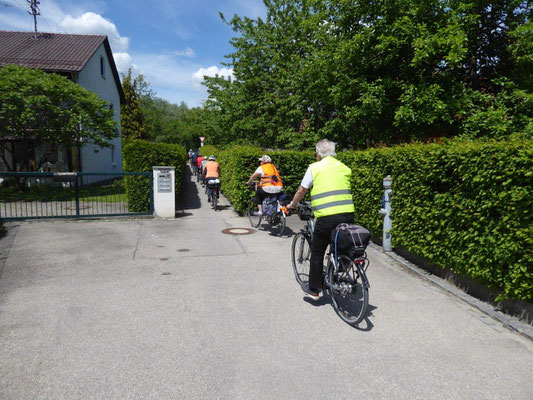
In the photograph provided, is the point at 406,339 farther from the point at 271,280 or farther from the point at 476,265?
the point at 271,280

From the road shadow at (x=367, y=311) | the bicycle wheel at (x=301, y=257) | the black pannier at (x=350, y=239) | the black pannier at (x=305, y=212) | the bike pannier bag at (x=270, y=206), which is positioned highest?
the black pannier at (x=305, y=212)

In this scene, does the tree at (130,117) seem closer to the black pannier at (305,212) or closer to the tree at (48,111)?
the tree at (48,111)

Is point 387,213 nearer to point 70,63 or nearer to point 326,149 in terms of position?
point 326,149

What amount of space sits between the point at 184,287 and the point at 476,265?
3693 millimetres

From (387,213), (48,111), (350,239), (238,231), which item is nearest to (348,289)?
(350,239)

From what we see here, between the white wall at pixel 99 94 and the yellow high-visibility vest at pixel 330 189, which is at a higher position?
the white wall at pixel 99 94

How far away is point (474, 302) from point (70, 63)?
2116 cm

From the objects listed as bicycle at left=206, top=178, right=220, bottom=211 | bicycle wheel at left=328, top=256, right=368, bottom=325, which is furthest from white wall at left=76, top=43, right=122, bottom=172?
bicycle wheel at left=328, top=256, right=368, bottom=325

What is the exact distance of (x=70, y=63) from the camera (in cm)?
1952

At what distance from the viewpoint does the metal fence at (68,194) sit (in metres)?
10.2

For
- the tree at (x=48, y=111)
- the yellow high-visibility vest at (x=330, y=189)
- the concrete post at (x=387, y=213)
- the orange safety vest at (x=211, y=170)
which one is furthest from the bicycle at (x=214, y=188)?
the yellow high-visibility vest at (x=330, y=189)

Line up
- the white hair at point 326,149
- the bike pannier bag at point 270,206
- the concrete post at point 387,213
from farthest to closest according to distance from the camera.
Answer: the bike pannier bag at point 270,206, the concrete post at point 387,213, the white hair at point 326,149

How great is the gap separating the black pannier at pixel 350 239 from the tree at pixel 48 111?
1435 cm

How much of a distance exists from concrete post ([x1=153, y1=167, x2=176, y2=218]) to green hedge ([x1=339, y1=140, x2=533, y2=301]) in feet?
19.5
